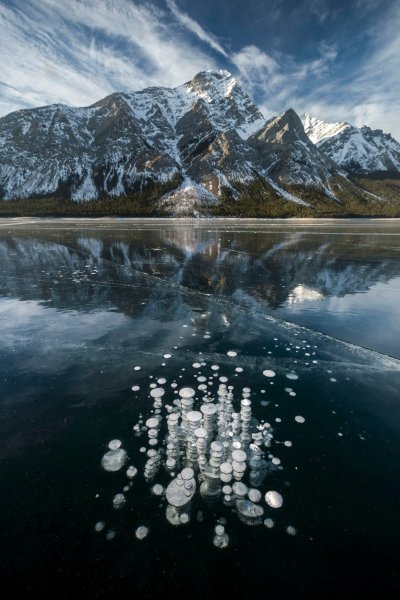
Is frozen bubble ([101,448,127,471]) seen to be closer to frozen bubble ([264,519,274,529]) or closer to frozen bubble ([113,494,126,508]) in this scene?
frozen bubble ([113,494,126,508])

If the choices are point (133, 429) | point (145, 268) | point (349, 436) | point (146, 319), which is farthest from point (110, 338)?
point (145, 268)

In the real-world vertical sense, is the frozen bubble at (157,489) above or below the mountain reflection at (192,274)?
above

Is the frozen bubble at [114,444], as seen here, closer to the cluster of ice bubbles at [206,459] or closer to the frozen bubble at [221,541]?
the cluster of ice bubbles at [206,459]

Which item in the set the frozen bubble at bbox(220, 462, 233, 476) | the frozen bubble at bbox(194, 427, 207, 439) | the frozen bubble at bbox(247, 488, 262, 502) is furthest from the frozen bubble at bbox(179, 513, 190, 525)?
the frozen bubble at bbox(194, 427, 207, 439)

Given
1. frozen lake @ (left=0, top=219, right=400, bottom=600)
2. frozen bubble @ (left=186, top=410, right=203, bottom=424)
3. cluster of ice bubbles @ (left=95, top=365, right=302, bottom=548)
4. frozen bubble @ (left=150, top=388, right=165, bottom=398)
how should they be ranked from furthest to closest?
1. frozen bubble @ (left=150, top=388, right=165, bottom=398)
2. frozen bubble @ (left=186, top=410, right=203, bottom=424)
3. cluster of ice bubbles @ (left=95, top=365, right=302, bottom=548)
4. frozen lake @ (left=0, top=219, right=400, bottom=600)

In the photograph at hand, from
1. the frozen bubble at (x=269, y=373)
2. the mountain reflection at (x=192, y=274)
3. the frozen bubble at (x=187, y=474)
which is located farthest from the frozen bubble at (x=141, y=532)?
the mountain reflection at (x=192, y=274)

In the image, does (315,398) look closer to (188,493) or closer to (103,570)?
(188,493)
